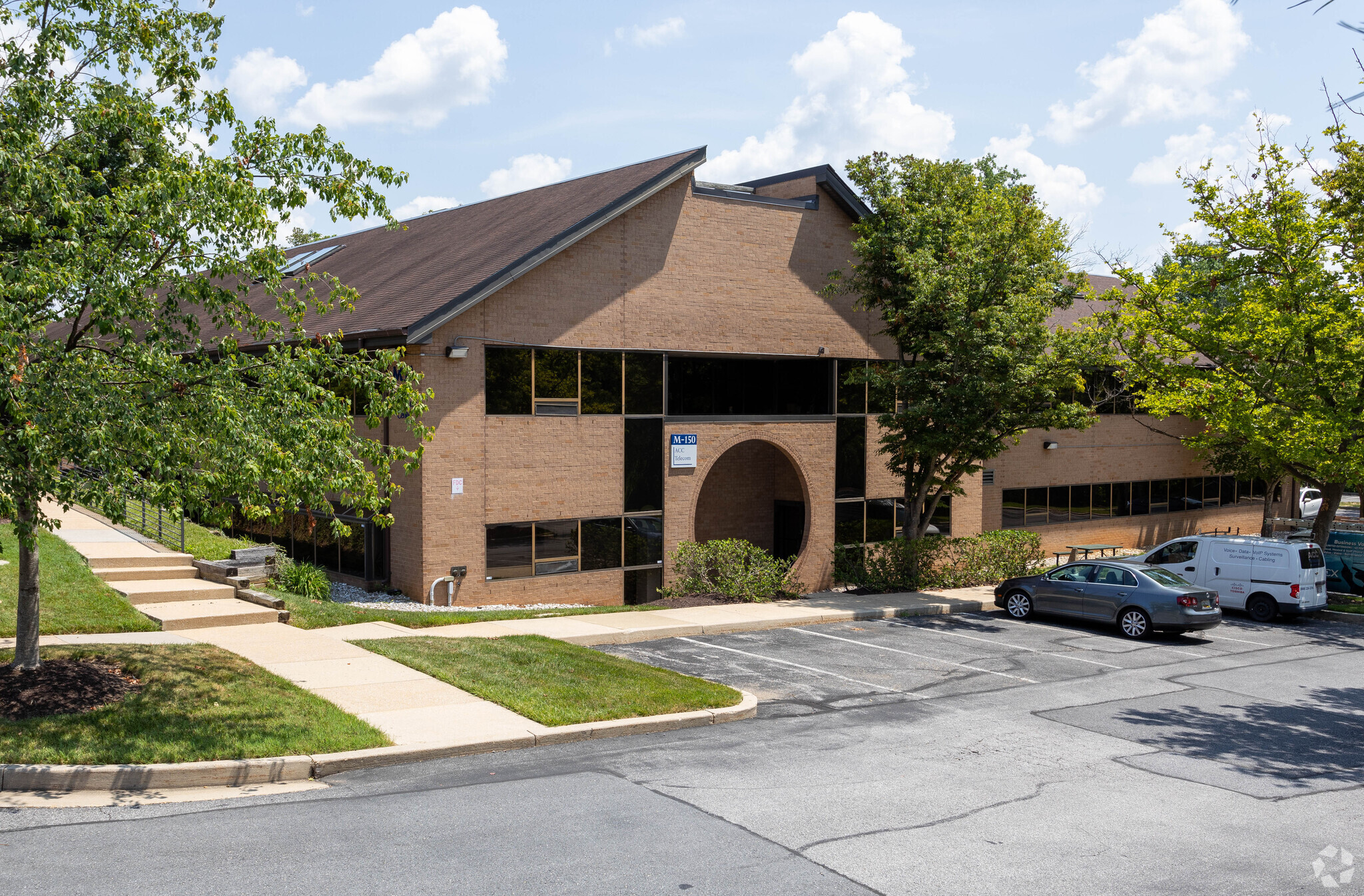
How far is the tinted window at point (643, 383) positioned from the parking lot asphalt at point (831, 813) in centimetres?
909

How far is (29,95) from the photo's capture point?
9.48 meters

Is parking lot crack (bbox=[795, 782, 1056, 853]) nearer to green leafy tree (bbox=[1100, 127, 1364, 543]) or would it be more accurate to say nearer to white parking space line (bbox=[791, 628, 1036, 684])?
white parking space line (bbox=[791, 628, 1036, 684])

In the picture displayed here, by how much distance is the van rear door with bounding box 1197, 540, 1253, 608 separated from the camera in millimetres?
22578

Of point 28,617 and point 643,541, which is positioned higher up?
point 643,541

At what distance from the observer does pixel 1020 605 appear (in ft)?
70.0

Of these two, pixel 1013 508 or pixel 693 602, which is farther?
pixel 1013 508

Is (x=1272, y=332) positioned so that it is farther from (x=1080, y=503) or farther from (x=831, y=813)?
(x=831, y=813)

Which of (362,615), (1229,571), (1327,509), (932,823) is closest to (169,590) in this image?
(362,615)

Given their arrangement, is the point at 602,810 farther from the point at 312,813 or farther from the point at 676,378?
the point at 676,378

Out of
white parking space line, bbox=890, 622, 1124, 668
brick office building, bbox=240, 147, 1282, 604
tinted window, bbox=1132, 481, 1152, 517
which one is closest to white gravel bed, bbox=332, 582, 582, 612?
brick office building, bbox=240, 147, 1282, 604

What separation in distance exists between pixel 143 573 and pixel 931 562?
16306mm

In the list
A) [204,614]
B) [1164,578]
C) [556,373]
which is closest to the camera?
[204,614]

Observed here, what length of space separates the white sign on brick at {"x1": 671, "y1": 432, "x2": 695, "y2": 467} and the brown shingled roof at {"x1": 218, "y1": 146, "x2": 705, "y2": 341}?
15.5ft

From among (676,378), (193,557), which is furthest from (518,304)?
(193,557)
